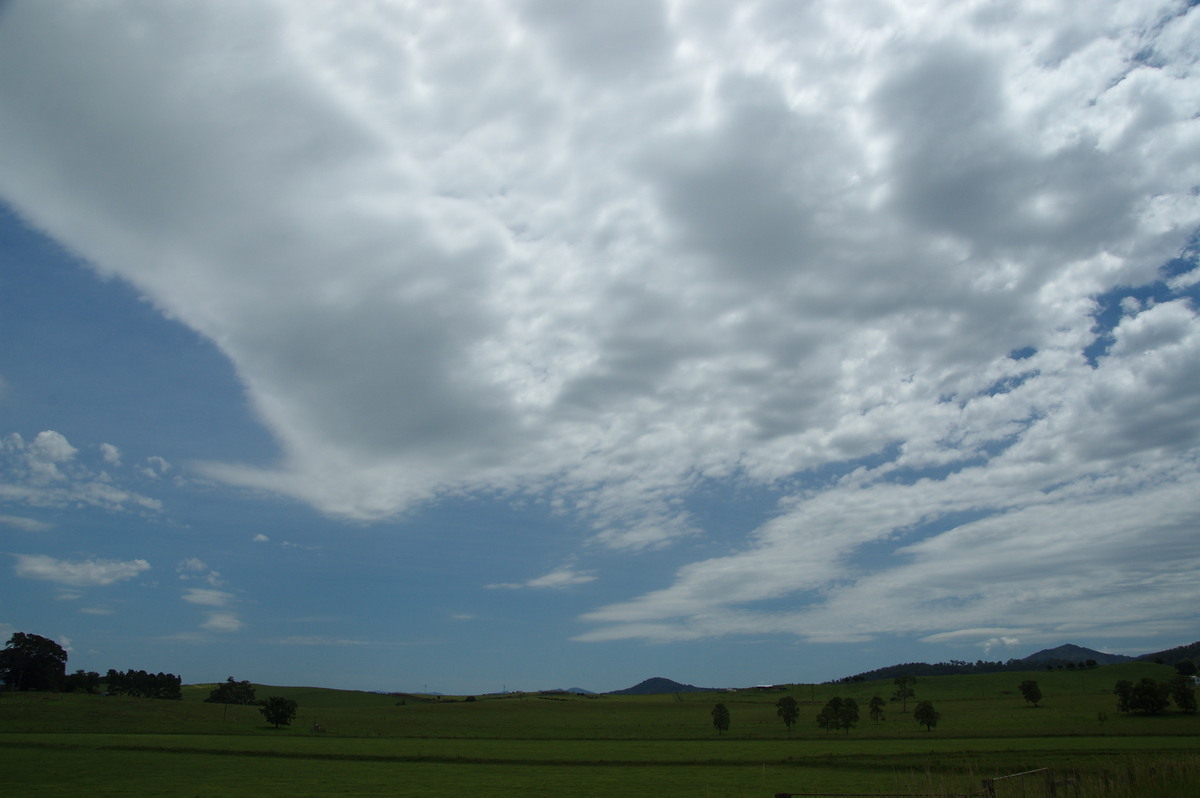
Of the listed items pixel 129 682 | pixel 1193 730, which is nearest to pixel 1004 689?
pixel 1193 730

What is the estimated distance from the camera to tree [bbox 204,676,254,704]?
157 metres

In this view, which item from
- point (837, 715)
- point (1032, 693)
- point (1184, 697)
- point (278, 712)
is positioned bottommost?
point (278, 712)

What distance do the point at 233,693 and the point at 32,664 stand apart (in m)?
45.2

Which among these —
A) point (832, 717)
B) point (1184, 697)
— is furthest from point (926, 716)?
point (1184, 697)

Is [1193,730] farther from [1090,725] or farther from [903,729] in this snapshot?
[903,729]

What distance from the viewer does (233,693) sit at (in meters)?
160

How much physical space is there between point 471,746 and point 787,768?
4147 centimetres

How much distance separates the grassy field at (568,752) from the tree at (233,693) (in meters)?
15.0

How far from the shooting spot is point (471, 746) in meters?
83.6

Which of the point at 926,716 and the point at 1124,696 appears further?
the point at 1124,696

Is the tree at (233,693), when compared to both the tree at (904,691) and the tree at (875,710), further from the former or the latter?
the tree at (904,691)

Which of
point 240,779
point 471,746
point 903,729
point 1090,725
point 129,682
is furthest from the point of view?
point 129,682

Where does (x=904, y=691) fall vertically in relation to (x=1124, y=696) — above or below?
below

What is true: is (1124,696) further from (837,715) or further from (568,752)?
(568,752)
